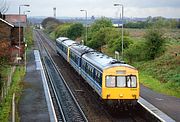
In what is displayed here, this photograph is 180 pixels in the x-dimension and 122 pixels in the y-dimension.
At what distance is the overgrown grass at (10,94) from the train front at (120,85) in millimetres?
5561

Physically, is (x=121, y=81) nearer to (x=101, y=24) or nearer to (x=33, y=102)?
(x=33, y=102)

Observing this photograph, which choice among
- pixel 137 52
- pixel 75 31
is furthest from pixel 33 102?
pixel 75 31

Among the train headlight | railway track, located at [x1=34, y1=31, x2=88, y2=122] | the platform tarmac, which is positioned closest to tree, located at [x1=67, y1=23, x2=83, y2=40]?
railway track, located at [x1=34, y1=31, x2=88, y2=122]

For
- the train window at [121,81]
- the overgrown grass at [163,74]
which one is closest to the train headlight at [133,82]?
the train window at [121,81]

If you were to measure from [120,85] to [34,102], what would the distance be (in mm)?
5866

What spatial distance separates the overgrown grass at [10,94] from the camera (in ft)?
71.7

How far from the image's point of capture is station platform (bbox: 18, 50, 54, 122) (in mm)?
20984

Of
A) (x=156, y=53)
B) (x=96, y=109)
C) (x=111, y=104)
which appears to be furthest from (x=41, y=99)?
(x=156, y=53)

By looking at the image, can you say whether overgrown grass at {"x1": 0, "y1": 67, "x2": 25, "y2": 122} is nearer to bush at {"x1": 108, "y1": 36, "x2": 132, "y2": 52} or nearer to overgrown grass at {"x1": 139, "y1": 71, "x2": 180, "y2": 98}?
overgrown grass at {"x1": 139, "y1": 71, "x2": 180, "y2": 98}

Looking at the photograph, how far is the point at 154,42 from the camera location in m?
43.2

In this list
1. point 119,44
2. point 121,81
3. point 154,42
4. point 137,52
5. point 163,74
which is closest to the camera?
point 121,81

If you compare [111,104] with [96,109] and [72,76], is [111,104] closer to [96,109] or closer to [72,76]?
[96,109]

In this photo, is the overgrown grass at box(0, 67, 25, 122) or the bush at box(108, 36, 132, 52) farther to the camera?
the bush at box(108, 36, 132, 52)

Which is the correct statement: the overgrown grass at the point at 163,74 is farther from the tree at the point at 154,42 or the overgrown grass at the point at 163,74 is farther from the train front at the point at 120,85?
the train front at the point at 120,85
